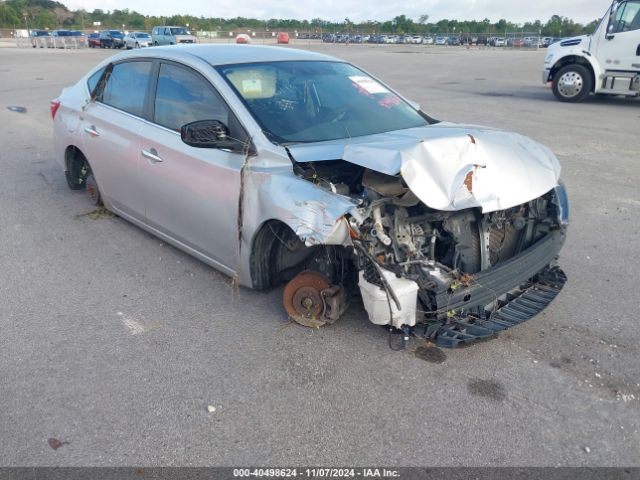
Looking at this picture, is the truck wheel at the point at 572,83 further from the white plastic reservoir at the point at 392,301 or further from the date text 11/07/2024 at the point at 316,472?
the date text 11/07/2024 at the point at 316,472

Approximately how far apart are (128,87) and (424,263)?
11.0 feet

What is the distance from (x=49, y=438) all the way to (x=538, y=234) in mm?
3241

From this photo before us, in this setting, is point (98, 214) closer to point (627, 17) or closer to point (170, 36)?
point (627, 17)

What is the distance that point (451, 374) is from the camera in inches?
129

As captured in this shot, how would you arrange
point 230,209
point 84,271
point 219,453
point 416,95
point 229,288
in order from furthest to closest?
point 416,95
point 84,271
point 229,288
point 230,209
point 219,453

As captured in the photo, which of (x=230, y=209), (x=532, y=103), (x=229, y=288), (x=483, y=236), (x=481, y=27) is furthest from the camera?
(x=481, y=27)

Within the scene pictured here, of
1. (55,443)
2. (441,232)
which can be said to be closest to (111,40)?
(441,232)

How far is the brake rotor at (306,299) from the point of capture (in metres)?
3.66

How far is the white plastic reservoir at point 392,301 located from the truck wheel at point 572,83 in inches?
522

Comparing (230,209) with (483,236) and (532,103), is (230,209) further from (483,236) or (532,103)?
(532,103)

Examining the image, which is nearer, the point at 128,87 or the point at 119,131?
the point at 119,131

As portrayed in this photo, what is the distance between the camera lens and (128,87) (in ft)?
16.7

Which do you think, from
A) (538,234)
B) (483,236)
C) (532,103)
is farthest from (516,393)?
(532,103)

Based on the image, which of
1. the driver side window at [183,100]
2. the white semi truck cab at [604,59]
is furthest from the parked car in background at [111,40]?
the driver side window at [183,100]
